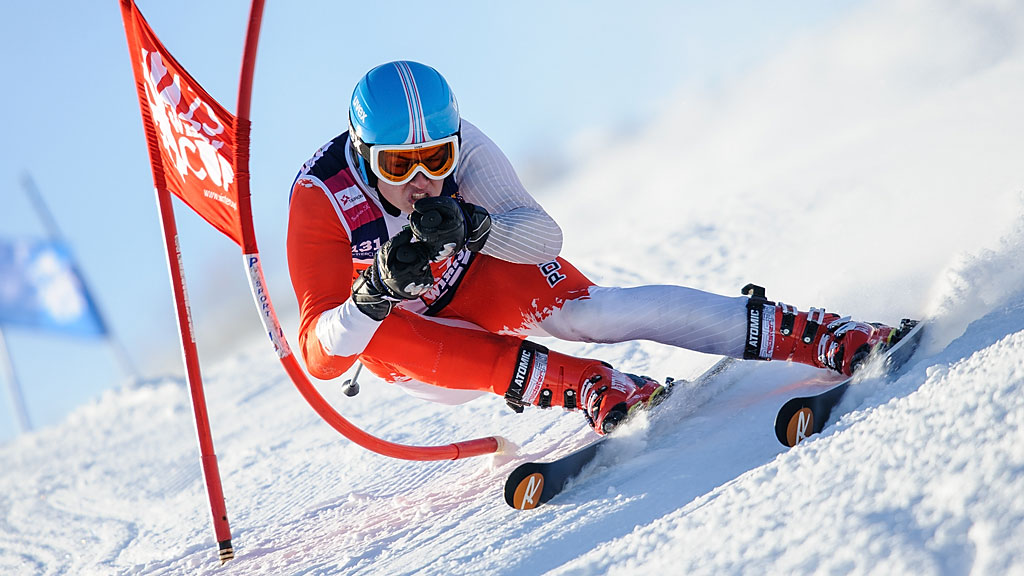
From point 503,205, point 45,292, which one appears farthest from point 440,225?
point 45,292

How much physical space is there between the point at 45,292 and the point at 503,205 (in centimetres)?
1301

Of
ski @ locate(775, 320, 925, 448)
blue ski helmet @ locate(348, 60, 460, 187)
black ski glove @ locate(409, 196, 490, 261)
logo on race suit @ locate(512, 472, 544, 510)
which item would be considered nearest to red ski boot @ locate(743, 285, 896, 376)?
ski @ locate(775, 320, 925, 448)

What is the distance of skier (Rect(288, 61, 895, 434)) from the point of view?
9.85 ft

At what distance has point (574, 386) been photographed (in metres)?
3.22

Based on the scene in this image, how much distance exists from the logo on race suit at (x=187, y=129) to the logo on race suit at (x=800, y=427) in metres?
2.16

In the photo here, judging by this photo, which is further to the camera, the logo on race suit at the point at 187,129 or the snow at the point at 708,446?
the logo on race suit at the point at 187,129

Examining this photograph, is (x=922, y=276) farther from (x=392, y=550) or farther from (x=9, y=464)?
(x=9, y=464)

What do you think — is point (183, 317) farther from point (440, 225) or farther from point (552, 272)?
point (440, 225)

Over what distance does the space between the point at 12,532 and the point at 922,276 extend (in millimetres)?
5016

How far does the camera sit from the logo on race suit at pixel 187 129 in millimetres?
3508

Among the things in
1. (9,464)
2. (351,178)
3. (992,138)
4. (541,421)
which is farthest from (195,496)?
(992,138)

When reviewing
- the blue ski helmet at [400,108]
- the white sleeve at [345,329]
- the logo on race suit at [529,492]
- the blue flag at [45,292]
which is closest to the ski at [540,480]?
the logo on race suit at [529,492]

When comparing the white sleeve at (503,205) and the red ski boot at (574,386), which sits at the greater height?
the white sleeve at (503,205)

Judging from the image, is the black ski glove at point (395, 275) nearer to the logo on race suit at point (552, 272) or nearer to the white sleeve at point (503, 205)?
the white sleeve at point (503, 205)
